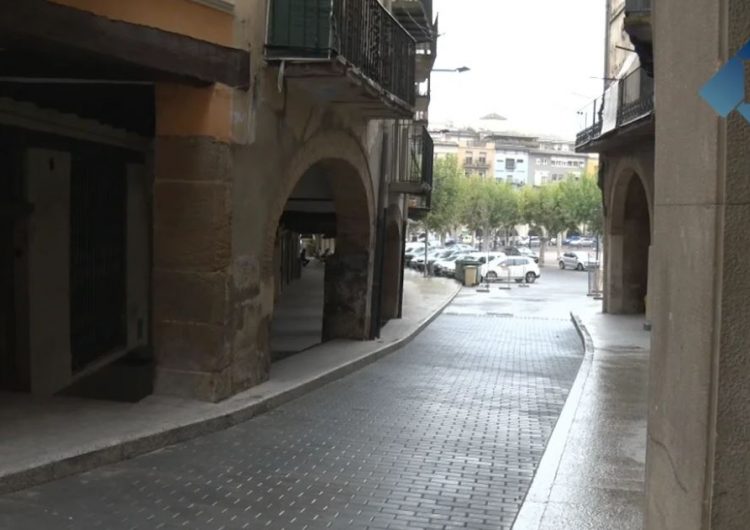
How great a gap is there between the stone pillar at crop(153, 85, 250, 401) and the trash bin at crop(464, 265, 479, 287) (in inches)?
1312

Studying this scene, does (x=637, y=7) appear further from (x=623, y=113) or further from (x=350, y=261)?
(x=623, y=113)

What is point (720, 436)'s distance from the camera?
341 centimetres

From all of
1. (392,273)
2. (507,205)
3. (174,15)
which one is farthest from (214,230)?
(507,205)

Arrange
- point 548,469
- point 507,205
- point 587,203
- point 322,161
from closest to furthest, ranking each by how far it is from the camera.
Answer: point 548,469
point 322,161
point 587,203
point 507,205

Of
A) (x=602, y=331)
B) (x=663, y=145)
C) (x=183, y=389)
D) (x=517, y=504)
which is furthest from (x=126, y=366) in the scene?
(x=602, y=331)

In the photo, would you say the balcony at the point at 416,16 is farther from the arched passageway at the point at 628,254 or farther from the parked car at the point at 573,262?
the parked car at the point at 573,262

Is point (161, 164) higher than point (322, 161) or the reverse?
the reverse

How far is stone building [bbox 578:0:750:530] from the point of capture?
3.40 meters

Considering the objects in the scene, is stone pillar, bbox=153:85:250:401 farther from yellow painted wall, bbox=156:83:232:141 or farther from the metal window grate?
the metal window grate

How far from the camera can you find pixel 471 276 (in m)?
41.4

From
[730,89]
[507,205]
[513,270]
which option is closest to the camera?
[730,89]

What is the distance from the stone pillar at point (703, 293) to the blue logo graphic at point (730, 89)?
0.35 m

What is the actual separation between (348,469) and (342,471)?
0.28ft

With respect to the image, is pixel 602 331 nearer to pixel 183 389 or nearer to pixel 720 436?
pixel 183 389
